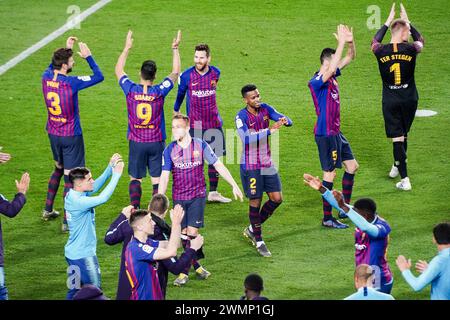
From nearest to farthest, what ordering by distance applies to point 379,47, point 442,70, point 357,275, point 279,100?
point 357,275 < point 379,47 < point 279,100 < point 442,70

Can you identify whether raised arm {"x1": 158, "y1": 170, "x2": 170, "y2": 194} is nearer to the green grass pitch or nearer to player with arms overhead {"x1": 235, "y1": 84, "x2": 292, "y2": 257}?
the green grass pitch

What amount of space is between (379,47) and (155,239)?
225 inches

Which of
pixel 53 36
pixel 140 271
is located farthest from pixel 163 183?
pixel 53 36

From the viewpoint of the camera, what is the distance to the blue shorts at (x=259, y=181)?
13.0m

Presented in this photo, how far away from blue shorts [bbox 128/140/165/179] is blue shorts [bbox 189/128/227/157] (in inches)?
39.2

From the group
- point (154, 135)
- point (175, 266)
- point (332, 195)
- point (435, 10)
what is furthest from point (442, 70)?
point (175, 266)

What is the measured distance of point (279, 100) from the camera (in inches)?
719

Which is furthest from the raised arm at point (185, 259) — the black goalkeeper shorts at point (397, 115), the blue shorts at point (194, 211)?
the black goalkeeper shorts at point (397, 115)

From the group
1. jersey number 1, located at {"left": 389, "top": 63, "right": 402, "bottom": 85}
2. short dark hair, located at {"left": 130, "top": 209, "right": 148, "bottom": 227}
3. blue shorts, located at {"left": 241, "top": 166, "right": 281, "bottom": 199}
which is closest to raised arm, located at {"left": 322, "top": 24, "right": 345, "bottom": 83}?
blue shorts, located at {"left": 241, "top": 166, "right": 281, "bottom": 199}

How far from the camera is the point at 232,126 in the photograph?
17.2 m

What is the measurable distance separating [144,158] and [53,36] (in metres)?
8.42

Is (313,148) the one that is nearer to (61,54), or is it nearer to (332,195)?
(61,54)

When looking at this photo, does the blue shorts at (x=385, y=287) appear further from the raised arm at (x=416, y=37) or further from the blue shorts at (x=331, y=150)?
the raised arm at (x=416, y=37)

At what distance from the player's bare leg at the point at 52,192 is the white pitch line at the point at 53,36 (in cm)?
624
